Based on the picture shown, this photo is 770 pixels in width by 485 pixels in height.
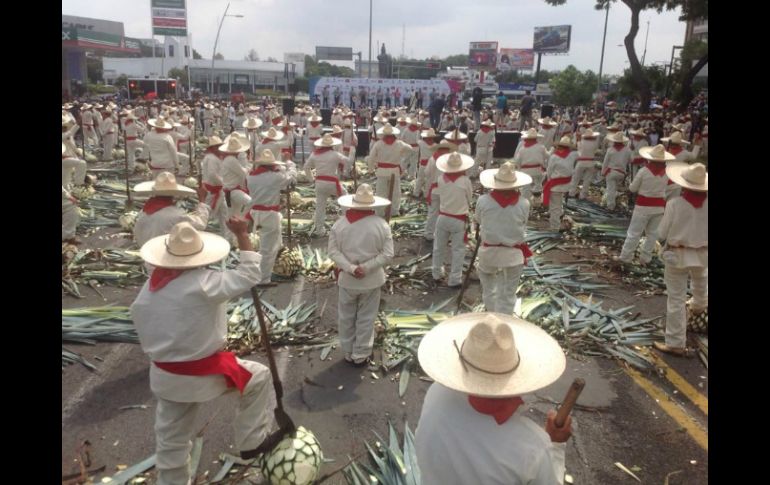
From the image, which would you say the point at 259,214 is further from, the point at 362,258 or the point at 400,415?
the point at 400,415

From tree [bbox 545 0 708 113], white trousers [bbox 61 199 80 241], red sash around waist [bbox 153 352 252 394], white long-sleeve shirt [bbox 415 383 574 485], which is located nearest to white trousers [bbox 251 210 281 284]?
white trousers [bbox 61 199 80 241]

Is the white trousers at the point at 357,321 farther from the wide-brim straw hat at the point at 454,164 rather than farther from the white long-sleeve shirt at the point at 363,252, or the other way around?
the wide-brim straw hat at the point at 454,164

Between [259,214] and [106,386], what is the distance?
145 inches

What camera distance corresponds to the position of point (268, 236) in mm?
8578

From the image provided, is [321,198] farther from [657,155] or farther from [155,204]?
[657,155]

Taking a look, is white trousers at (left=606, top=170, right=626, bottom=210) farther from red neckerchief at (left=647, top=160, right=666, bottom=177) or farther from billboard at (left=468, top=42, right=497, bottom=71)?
billboard at (left=468, top=42, right=497, bottom=71)

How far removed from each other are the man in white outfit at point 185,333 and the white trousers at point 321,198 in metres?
6.73

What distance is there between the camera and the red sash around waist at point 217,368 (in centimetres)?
368

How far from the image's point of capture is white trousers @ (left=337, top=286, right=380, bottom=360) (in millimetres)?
5949

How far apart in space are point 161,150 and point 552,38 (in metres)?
67.0

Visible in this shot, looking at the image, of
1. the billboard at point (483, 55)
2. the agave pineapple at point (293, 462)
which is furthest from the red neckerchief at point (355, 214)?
the billboard at point (483, 55)

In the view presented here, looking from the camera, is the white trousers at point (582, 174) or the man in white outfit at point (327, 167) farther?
the white trousers at point (582, 174)

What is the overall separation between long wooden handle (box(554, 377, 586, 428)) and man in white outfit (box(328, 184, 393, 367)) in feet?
10.8
